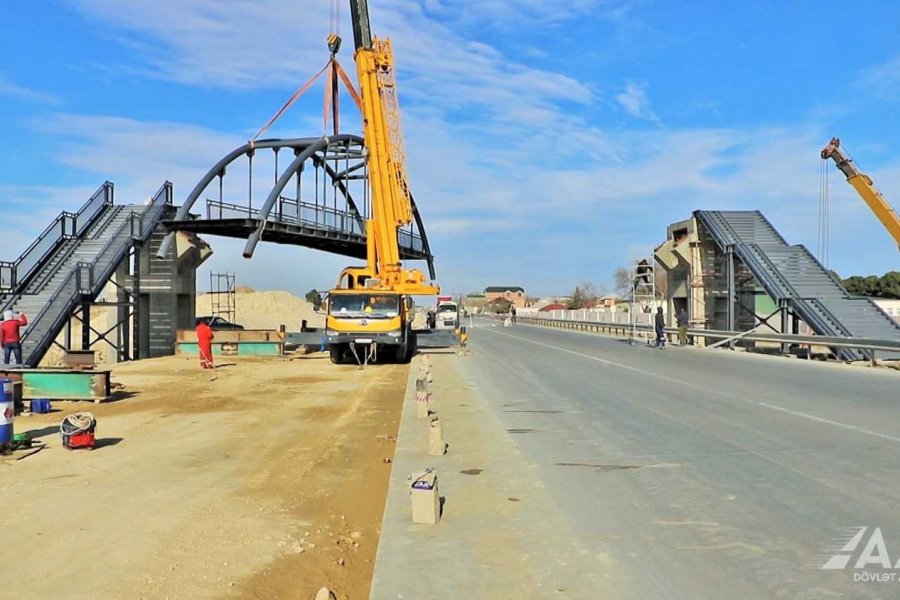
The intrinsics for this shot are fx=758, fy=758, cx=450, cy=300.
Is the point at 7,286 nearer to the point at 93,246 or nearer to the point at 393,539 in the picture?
the point at 93,246

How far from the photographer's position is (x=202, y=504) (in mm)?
7523

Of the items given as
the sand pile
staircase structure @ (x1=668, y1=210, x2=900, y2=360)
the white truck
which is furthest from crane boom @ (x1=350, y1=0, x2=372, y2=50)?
the sand pile

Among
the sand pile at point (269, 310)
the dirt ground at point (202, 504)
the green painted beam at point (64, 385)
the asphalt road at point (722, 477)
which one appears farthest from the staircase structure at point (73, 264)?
the sand pile at point (269, 310)

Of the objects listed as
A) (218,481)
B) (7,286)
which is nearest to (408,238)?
(7,286)

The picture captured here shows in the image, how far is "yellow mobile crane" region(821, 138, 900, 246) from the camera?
3666 centimetres

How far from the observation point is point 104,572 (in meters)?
5.51

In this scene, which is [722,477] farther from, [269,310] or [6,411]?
[269,310]

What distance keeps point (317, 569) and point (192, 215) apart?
31.7 meters

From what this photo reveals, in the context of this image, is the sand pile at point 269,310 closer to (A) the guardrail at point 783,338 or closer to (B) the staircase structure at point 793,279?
(A) the guardrail at point 783,338

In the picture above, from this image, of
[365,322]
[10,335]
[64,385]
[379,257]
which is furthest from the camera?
[379,257]

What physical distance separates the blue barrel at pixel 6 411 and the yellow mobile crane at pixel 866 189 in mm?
37868

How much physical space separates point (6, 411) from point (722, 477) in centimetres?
916

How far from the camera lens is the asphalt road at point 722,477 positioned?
5074 millimetres

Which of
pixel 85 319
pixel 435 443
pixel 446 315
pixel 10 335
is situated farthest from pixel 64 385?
pixel 446 315
